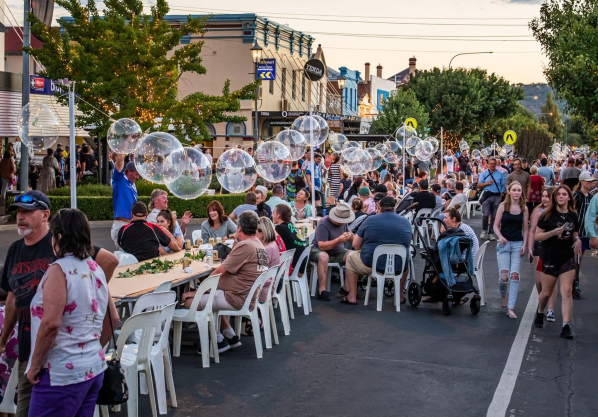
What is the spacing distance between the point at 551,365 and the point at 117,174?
6.77 meters

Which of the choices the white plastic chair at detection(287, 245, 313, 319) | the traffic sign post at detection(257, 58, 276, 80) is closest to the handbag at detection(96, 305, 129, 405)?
the white plastic chair at detection(287, 245, 313, 319)

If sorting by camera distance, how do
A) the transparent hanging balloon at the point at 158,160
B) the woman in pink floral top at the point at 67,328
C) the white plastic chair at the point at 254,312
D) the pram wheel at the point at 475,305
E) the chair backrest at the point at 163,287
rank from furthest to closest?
the pram wheel at the point at 475,305 < the transparent hanging balloon at the point at 158,160 < the white plastic chair at the point at 254,312 < the chair backrest at the point at 163,287 < the woman in pink floral top at the point at 67,328

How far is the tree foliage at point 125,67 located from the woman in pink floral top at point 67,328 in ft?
58.9

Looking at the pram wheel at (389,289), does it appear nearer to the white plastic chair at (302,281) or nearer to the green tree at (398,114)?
the white plastic chair at (302,281)

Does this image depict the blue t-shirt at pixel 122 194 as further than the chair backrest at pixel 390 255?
Yes

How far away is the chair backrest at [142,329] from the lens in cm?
588

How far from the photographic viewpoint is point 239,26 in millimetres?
44125

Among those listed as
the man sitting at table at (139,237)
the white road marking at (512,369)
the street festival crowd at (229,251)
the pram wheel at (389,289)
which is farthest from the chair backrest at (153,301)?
the pram wheel at (389,289)

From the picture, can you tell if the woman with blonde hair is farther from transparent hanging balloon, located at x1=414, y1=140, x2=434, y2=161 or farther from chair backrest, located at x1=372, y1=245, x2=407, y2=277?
transparent hanging balloon, located at x1=414, y1=140, x2=434, y2=161

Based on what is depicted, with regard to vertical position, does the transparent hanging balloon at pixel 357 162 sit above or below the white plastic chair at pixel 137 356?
above

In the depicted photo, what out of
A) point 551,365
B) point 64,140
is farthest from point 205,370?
point 64,140

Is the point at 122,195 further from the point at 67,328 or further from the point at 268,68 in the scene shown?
the point at 268,68

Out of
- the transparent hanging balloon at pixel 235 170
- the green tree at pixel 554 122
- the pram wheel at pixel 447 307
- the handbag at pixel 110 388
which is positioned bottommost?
the pram wheel at pixel 447 307

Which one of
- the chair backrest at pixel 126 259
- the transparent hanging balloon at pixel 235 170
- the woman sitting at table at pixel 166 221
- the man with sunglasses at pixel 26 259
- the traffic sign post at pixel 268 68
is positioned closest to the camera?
the man with sunglasses at pixel 26 259
